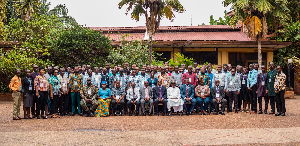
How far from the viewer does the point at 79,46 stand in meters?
16.5

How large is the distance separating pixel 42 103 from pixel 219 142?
22.7 feet

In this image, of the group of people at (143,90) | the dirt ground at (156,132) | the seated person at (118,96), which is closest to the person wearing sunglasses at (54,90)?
the group of people at (143,90)

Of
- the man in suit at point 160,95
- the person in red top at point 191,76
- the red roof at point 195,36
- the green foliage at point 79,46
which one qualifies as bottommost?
the man in suit at point 160,95

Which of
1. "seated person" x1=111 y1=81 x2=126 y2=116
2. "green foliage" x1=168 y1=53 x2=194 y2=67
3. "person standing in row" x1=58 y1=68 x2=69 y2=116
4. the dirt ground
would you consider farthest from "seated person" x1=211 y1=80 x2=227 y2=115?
"person standing in row" x1=58 y1=68 x2=69 y2=116

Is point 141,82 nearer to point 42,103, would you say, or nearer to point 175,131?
point 42,103

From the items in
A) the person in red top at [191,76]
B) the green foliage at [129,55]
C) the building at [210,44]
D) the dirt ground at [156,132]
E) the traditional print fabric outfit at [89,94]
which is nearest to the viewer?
the dirt ground at [156,132]

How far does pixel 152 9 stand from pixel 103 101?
291 inches

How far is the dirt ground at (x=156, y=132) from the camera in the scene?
280 inches

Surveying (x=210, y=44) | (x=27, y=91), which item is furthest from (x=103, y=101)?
(x=210, y=44)

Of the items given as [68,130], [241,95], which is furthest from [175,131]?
[241,95]

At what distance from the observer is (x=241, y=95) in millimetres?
12773

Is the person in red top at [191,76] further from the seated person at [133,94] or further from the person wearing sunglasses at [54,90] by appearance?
the person wearing sunglasses at [54,90]

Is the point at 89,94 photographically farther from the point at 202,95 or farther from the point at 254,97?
the point at 254,97

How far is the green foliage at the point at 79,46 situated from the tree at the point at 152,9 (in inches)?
91.7
